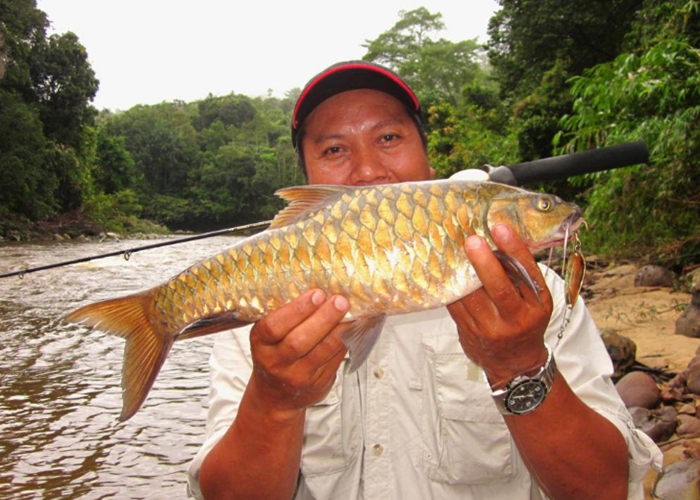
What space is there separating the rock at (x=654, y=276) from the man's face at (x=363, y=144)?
6.93m

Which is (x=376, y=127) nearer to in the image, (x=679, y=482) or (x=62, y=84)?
(x=679, y=482)

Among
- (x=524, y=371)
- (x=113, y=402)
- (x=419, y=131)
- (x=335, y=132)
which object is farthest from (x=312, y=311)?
(x=113, y=402)

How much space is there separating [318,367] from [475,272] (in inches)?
22.6

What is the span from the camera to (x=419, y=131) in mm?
2789

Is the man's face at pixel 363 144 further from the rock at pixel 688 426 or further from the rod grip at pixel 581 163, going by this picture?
the rock at pixel 688 426

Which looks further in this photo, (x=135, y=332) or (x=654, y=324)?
(x=654, y=324)

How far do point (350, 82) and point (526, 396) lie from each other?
1600 mm

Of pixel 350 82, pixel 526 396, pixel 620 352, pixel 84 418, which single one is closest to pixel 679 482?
pixel 620 352

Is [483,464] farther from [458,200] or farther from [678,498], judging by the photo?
[678,498]

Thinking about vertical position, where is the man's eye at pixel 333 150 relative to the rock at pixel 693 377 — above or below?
above

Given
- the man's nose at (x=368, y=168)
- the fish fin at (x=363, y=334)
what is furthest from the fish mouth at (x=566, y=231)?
the man's nose at (x=368, y=168)

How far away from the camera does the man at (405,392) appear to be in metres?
1.78

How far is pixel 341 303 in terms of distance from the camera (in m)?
1.78

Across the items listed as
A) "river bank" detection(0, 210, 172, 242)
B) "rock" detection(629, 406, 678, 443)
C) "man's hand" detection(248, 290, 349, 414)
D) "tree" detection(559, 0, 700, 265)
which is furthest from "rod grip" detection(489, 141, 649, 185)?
"river bank" detection(0, 210, 172, 242)
